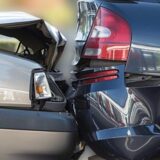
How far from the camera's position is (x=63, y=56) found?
390 cm

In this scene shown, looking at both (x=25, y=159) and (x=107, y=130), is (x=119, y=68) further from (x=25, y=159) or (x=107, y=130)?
(x=25, y=159)

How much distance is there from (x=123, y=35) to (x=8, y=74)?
0.69 metres

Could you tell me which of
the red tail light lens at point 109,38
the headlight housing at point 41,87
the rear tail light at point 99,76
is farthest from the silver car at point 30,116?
the red tail light lens at point 109,38

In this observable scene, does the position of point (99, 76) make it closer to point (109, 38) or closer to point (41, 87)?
point (109, 38)

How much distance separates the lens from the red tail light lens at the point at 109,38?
115 inches

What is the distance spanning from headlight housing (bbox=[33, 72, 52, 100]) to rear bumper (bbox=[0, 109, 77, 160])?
103 mm

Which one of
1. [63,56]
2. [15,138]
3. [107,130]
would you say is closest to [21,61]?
[15,138]

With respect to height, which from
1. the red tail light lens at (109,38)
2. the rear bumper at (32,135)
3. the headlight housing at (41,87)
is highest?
the red tail light lens at (109,38)

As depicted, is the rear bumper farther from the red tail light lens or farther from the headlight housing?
the red tail light lens

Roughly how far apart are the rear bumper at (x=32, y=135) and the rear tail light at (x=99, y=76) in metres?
0.34

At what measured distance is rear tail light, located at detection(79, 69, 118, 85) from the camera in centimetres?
292

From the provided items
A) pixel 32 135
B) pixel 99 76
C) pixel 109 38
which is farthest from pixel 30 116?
pixel 109 38

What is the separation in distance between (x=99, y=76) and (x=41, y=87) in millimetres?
349

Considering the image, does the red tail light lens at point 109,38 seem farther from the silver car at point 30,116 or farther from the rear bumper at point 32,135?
the rear bumper at point 32,135
